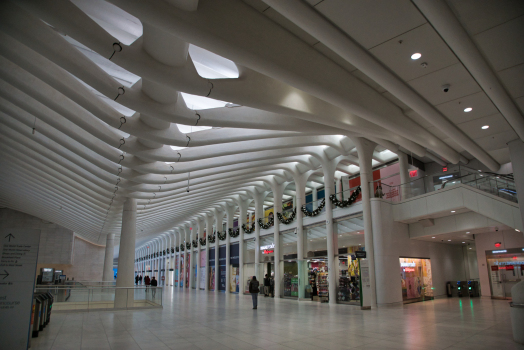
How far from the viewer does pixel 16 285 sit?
19.4ft

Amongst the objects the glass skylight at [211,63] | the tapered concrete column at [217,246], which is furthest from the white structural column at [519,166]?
the tapered concrete column at [217,246]

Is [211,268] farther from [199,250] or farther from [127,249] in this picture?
[127,249]

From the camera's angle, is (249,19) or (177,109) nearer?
(249,19)

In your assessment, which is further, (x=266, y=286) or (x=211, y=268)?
(x=211, y=268)

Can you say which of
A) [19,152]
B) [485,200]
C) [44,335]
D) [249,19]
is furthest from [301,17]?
[19,152]

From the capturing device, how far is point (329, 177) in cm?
1809

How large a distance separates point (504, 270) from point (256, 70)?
→ 17070mm

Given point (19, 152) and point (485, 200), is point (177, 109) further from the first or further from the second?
point (485, 200)

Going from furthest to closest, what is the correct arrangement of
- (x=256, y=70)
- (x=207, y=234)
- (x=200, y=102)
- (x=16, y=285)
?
(x=207, y=234)
(x=200, y=102)
(x=256, y=70)
(x=16, y=285)

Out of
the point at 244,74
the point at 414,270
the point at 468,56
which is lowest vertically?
the point at 414,270

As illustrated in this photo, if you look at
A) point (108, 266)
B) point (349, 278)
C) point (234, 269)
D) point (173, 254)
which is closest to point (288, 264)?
point (349, 278)

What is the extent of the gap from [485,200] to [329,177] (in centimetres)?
718

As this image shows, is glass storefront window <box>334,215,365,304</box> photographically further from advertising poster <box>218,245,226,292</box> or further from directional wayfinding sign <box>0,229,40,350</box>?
advertising poster <box>218,245,226,292</box>

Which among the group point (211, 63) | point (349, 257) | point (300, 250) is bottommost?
point (349, 257)
